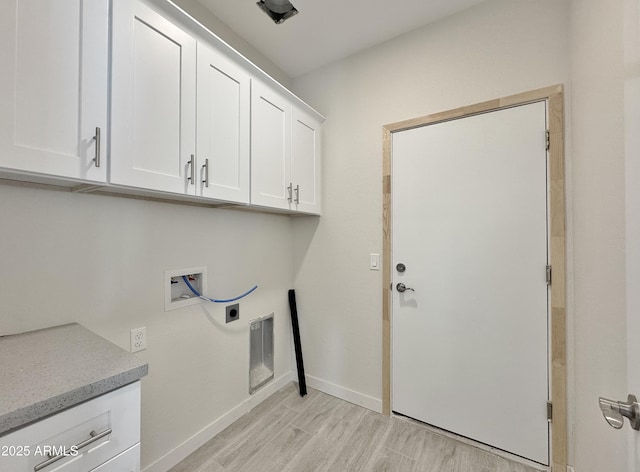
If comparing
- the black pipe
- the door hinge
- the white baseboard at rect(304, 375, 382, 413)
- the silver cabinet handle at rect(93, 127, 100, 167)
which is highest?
the door hinge

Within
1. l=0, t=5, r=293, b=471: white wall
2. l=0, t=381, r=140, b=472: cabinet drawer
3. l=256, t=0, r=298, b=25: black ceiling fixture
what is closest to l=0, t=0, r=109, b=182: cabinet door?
l=0, t=5, r=293, b=471: white wall

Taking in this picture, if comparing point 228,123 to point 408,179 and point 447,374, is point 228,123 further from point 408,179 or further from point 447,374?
point 447,374

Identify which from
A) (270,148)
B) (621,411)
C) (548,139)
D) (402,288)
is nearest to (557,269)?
(548,139)

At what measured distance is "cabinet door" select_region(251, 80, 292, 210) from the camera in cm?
168

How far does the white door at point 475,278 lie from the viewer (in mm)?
1528

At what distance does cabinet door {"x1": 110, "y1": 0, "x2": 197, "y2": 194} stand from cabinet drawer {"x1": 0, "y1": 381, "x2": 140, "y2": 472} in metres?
0.75

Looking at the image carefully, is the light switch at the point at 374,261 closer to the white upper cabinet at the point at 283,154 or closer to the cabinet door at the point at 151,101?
the white upper cabinet at the point at 283,154

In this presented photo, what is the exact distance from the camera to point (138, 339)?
1389mm

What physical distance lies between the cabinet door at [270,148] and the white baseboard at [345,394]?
4.98 ft

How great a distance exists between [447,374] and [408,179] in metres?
1.33

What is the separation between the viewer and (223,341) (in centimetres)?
184

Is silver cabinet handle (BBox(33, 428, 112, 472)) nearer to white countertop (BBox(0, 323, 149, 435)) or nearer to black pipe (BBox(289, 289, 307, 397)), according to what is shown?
white countertop (BBox(0, 323, 149, 435))

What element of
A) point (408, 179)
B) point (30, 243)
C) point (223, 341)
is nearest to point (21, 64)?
point (30, 243)

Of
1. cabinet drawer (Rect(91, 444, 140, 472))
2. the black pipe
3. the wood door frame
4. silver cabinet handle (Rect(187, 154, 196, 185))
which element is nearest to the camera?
cabinet drawer (Rect(91, 444, 140, 472))
